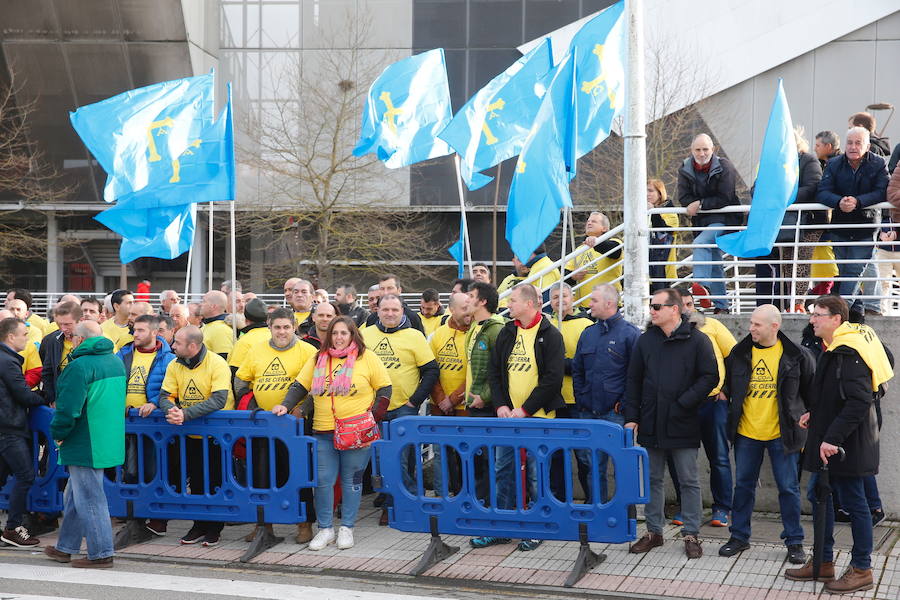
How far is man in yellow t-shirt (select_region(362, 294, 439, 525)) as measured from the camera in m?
8.62

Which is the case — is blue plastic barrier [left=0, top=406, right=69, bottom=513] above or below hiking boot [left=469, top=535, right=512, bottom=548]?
above

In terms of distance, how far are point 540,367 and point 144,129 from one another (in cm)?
483

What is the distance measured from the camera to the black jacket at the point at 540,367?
7727 mm

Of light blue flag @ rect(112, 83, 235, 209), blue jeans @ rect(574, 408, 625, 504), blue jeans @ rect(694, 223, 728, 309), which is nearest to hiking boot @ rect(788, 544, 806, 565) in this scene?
blue jeans @ rect(574, 408, 625, 504)

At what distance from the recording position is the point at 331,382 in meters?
7.88

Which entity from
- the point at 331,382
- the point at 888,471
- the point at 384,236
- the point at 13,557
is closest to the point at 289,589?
the point at 331,382

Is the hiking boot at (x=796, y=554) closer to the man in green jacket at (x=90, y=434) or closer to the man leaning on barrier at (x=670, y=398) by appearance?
the man leaning on barrier at (x=670, y=398)

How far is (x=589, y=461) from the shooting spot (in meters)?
7.79

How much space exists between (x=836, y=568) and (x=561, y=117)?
168 inches

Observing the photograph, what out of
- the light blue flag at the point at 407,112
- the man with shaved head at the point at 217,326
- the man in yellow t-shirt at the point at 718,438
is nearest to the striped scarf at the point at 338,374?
the man with shaved head at the point at 217,326

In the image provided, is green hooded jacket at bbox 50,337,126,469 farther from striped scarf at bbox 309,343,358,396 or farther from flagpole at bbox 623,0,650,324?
flagpole at bbox 623,0,650,324

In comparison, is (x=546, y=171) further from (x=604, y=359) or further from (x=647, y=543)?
(x=647, y=543)

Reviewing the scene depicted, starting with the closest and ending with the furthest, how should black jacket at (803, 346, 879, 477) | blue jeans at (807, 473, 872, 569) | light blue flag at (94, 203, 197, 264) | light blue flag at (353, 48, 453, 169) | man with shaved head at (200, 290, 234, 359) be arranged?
1. black jacket at (803, 346, 879, 477)
2. blue jeans at (807, 473, 872, 569)
3. man with shaved head at (200, 290, 234, 359)
4. light blue flag at (94, 203, 197, 264)
5. light blue flag at (353, 48, 453, 169)

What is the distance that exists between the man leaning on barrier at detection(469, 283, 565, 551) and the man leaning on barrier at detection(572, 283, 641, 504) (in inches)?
12.9
